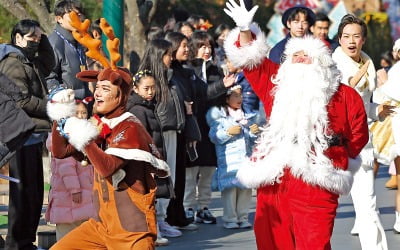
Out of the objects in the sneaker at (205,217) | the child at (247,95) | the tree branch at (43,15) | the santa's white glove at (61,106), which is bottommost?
the sneaker at (205,217)

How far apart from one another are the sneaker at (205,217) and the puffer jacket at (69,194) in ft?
9.28

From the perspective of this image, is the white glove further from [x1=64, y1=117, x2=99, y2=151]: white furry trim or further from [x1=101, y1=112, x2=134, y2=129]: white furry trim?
[x1=101, y1=112, x2=134, y2=129]: white furry trim

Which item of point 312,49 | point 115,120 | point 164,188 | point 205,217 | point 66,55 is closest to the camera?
point 115,120

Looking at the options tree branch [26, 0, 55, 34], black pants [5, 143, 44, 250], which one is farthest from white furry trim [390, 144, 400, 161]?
tree branch [26, 0, 55, 34]

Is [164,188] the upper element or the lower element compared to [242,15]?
lower

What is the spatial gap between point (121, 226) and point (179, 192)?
430 cm

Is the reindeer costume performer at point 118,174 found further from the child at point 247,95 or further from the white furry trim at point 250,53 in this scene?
the child at point 247,95

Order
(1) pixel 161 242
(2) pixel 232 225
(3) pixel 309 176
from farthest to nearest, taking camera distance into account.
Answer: (2) pixel 232 225 → (1) pixel 161 242 → (3) pixel 309 176

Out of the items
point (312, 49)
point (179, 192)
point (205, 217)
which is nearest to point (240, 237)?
point (179, 192)

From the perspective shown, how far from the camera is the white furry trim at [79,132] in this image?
6590mm

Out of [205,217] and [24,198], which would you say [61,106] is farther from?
[205,217]

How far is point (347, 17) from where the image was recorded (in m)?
9.73

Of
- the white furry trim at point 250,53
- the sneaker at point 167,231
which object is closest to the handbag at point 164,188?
the sneaker at point 167,231

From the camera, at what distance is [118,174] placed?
6902 mm
